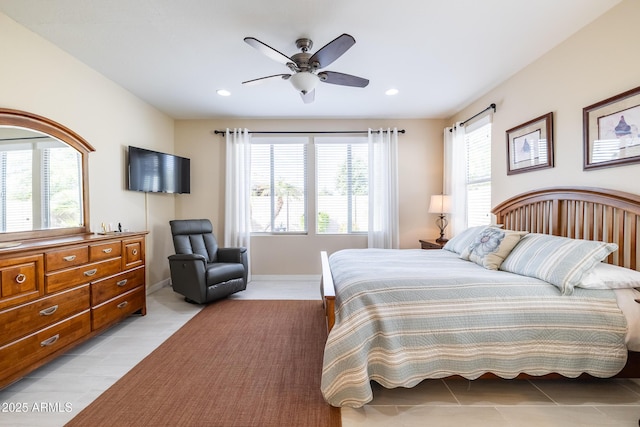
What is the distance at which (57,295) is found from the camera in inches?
86.3

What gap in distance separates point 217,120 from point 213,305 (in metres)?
3.03

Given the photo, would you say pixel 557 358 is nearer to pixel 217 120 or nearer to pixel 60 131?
pixel 60 131

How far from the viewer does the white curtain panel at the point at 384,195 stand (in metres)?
4.73

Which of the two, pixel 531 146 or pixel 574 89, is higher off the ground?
pixel 574 89

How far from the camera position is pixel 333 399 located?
66.7 inches

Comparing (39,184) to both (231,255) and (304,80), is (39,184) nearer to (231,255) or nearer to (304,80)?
(231,255)

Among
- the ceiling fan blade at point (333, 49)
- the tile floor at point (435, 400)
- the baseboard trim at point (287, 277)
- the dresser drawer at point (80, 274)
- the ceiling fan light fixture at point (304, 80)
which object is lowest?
the tile floor at point (435, 400)

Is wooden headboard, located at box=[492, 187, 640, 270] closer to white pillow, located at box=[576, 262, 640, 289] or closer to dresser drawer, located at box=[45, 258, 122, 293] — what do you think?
white pillow, located at box=[576, 262, 640, 289]

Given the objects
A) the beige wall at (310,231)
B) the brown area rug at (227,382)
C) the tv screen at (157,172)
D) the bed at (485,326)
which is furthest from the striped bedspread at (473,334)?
the tv screen at (157,172)

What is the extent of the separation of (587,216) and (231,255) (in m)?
3.97

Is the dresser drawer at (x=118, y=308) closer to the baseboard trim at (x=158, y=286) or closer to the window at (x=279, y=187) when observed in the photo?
the baseboard trim at (x=158, y=286)

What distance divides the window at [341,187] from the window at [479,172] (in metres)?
1.55

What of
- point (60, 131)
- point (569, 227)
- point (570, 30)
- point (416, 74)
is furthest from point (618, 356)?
point (60, 131)

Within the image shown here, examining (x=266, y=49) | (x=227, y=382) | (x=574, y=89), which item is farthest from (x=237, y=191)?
(x=574, y=89)
